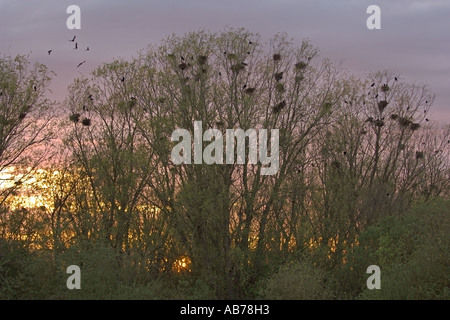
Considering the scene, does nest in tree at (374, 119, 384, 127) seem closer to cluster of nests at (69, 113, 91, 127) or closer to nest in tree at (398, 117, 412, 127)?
nest in tree at (398, 117, 412, 127)

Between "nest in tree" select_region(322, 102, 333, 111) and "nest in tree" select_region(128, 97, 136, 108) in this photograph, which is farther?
"nest in tree" select_region(128, 97, 136, 108)

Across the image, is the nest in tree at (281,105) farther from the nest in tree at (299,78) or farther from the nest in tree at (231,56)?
the nest in tree at (231,56)

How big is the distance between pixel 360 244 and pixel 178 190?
42.6ft

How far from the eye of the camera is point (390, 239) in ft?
123

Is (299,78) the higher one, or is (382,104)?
(299,78)

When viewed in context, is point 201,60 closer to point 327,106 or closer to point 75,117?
point 327,106

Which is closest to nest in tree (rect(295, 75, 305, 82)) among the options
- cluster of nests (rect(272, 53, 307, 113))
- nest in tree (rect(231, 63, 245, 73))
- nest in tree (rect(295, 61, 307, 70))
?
cluster of nests (rect(272, 53, 307, 113))

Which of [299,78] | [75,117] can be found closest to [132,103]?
[75,117]

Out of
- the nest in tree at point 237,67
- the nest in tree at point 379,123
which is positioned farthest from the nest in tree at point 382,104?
the nest in tree at point 237,67

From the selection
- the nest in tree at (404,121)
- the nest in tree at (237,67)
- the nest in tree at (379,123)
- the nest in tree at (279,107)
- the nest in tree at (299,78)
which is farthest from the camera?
the nest in tree at (404,121)

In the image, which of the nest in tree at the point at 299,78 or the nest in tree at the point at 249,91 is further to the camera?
the nest in tree at the point at 299,78

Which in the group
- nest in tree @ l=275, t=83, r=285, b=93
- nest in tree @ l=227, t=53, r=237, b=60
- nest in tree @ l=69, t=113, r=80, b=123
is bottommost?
nest in tree @ l=69, t=113, r=80, b=123

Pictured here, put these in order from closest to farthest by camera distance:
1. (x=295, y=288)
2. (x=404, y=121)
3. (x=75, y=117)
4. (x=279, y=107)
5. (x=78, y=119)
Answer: (x=295, y=288) < (x=279, y=107) < (x=75, y=117) < (x=78, y=119) < (x=404, y=121)

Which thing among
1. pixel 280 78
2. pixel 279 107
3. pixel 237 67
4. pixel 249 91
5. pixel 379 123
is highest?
pixel 237 67
